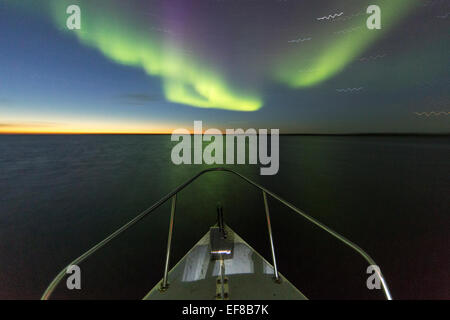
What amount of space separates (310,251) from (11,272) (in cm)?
701

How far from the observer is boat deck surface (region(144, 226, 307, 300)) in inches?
81.9

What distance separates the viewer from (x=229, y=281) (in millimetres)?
2254

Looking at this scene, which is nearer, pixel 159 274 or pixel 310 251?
pixel 159 274

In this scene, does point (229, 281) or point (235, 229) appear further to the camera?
point (235, 229)

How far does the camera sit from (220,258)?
256cm

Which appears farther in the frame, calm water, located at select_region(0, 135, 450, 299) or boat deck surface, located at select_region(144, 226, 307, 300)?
calm water, located at select_region(0, 135, 450, 299)

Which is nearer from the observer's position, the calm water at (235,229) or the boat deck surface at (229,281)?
the boat deck surface at (229,281)

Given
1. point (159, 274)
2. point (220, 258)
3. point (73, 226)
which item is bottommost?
point (159, 274)

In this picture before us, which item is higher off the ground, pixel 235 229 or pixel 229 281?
pixel 229 281

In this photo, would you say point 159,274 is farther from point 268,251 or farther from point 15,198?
point 15,198

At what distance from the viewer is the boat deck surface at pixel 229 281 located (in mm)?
2080
